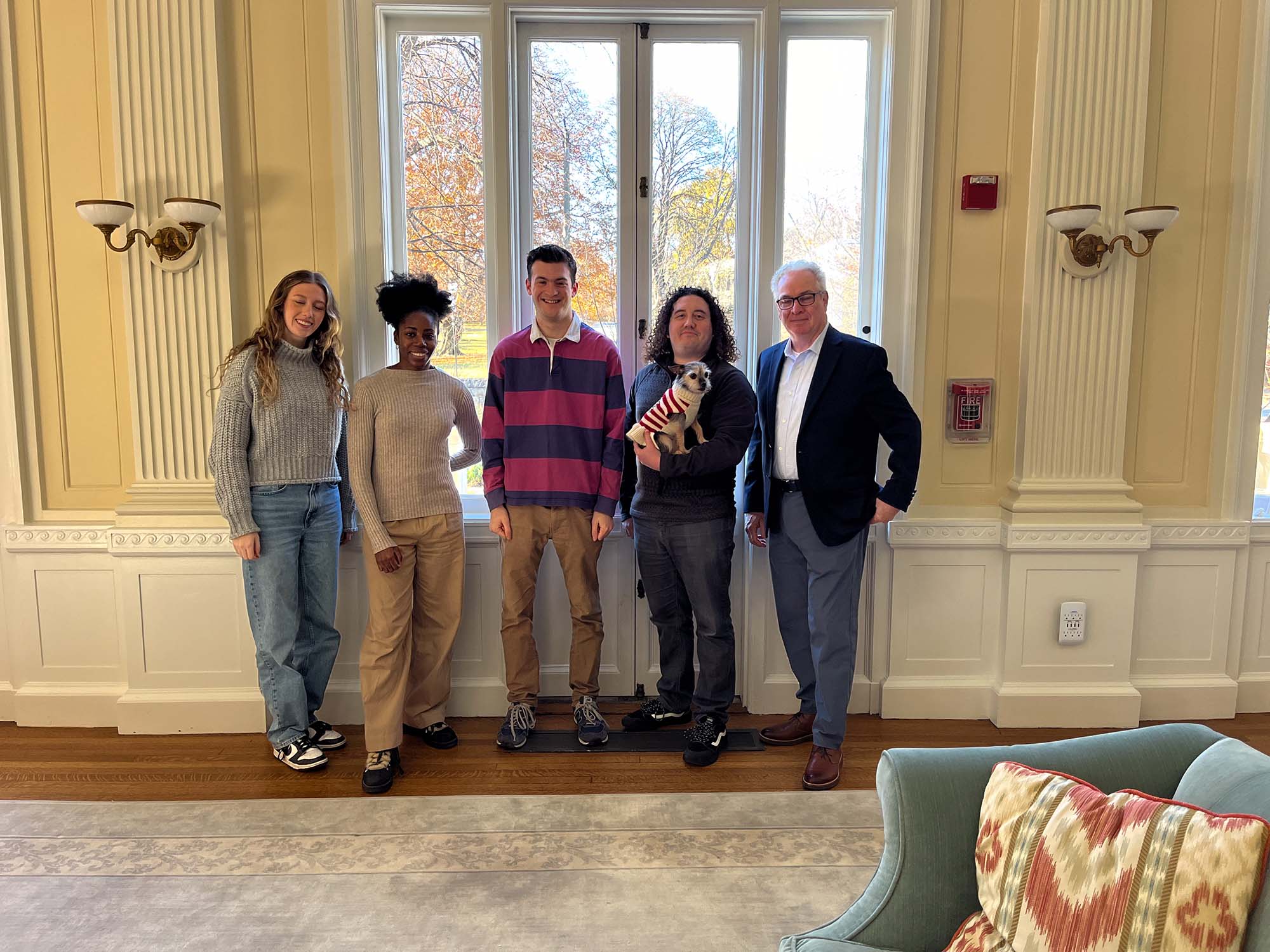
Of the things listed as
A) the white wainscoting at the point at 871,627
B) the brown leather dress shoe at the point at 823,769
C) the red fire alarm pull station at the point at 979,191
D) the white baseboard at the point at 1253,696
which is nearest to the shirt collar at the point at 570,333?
the white wainscoting at the point at 871,627

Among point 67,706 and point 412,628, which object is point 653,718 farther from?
point 67,706

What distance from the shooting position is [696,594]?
295 cm

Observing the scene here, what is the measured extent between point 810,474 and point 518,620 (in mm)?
1208

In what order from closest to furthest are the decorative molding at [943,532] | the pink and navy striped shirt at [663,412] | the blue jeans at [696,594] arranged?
the pink and navy striped shirt at [663,412], the blue jeans at [696,594], the decorative molding at [943,532]

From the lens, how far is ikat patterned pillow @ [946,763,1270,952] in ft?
3.38

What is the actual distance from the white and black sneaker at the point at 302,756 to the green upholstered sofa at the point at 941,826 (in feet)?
6.74

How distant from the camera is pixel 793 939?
134cm

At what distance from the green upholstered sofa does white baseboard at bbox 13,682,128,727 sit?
9.91 ft

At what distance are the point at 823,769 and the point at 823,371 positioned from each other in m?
1.35

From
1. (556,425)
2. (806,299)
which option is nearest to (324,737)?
(556,425)

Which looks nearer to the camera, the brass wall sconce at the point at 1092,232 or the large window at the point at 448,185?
the brass wall sconce at the point at 1092,232

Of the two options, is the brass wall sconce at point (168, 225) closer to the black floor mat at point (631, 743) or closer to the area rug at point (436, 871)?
the area rug at point (436, 871)

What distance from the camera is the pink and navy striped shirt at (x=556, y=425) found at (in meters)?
3.00

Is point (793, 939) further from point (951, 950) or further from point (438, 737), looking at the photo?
point (438, 737)
